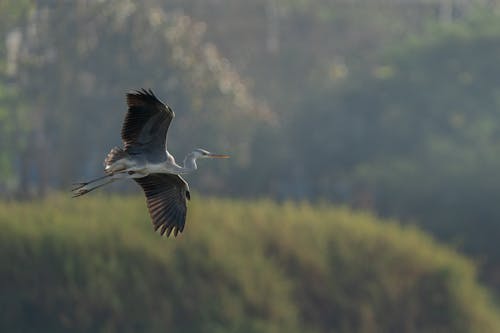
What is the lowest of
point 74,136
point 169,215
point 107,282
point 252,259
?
point 169,215

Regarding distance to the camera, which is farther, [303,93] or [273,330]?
[303,93]

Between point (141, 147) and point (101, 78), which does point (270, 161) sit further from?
point (141, 147)

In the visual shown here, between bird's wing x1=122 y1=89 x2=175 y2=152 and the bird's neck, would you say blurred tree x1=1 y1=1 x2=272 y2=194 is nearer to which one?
the bird's neck

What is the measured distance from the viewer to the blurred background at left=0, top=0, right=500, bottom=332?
22172 mm

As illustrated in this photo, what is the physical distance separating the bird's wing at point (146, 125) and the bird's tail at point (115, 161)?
65mm

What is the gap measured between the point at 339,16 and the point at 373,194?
14.9m

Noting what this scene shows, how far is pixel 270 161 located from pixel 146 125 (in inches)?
1148

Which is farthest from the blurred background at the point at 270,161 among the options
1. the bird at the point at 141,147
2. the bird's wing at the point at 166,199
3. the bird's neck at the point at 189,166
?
the bird at the point at 141,147

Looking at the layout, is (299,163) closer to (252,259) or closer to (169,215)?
(252,259)

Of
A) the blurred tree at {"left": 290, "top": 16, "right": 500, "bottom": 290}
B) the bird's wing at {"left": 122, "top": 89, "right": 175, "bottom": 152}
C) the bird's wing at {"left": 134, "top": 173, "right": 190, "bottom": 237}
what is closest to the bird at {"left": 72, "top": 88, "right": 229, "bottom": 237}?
the bird's wing at {"left": 122, "top": 89, "right": 175, "bottom": 152}

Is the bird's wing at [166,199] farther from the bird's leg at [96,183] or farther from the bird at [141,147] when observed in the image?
the bird's leg at [96,183]

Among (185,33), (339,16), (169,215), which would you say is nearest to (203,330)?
(169,215)

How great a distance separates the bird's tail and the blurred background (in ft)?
35.9

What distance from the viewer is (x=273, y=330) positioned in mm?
21656
